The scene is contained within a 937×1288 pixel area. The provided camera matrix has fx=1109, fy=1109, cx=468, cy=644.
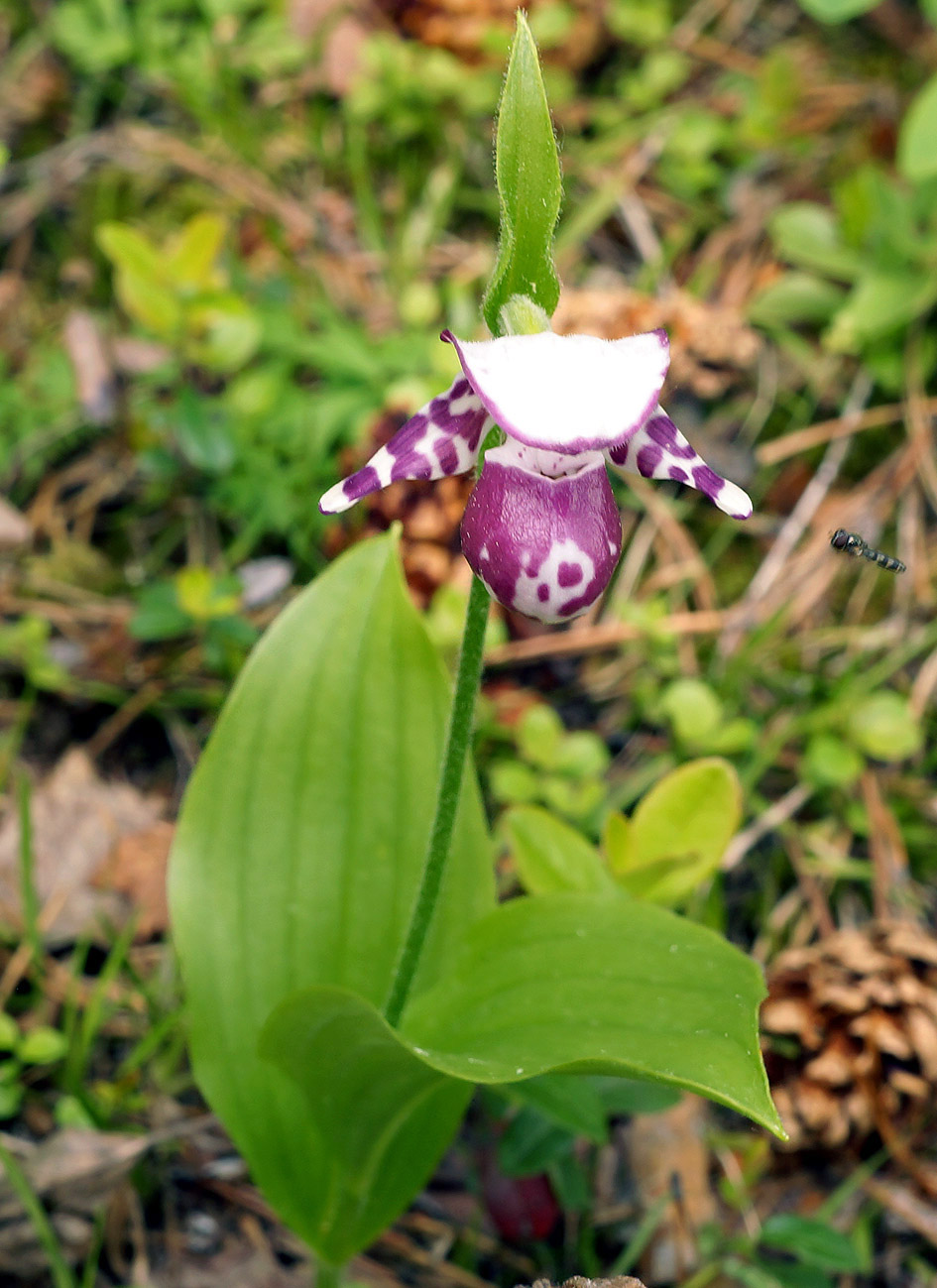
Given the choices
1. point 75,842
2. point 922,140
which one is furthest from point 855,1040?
point 922,140

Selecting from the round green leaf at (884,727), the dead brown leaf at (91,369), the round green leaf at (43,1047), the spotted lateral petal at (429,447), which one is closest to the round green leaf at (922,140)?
the round green leaf at (884,727)

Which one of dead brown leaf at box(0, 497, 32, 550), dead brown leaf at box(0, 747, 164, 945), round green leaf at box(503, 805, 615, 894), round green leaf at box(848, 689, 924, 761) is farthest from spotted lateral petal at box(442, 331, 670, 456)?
dead brown leaf at box(0, 497, 32, 550)

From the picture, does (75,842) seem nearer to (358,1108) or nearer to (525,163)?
(358,1108)

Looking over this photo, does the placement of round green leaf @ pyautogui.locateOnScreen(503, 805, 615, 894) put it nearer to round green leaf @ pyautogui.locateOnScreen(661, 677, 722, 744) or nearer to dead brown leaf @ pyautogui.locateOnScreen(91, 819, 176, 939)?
round green leaf @ pyautogui.locateOnScreen(661, 677, 722, 744)

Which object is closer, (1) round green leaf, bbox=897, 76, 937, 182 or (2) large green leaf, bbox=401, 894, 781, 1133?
(2) large green leaf, bbox=401, 894, 781, 1133

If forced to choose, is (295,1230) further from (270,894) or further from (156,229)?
(156,229)

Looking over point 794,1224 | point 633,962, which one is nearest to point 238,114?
point 633,962
